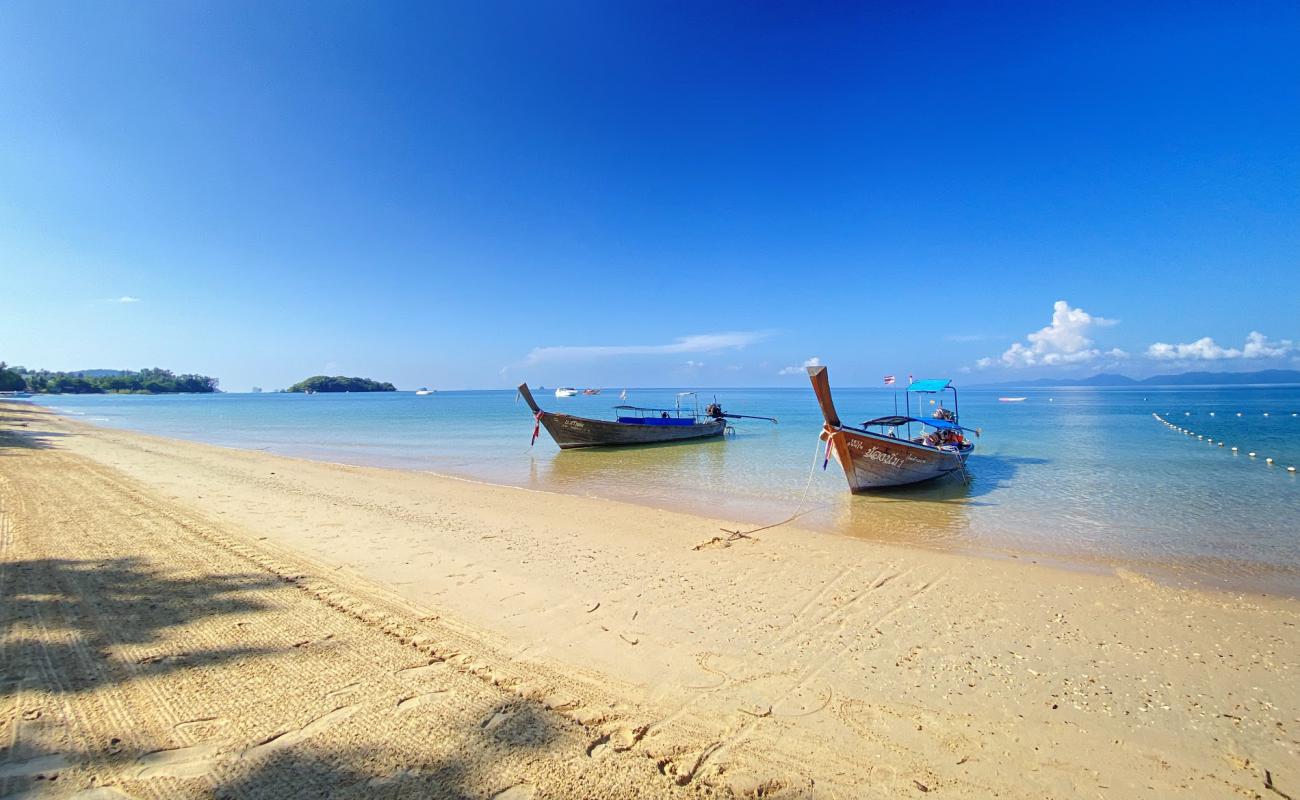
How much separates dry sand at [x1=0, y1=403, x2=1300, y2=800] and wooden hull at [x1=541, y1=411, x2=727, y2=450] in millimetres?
16355

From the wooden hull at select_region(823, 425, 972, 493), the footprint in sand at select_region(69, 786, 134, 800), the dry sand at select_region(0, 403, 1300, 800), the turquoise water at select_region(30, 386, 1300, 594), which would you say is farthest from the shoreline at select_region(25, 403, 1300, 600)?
the footprint in sand at select_region(69, 786, 134, 800)

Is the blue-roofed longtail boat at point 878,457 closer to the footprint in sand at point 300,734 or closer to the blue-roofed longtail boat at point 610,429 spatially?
the footprint in sand at point 300,734

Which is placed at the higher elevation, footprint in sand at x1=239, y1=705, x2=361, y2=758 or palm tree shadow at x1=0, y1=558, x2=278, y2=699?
palm tree shadow at x1=0, y1=558, x2=278, y2=699

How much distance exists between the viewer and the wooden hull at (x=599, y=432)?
2392cm

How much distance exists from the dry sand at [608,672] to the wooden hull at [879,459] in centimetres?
517

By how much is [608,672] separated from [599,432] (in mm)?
20781

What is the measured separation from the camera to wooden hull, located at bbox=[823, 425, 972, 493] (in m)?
12.5

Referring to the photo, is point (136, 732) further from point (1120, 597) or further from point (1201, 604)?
point (1201, 604)

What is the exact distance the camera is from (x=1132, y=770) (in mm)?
3029

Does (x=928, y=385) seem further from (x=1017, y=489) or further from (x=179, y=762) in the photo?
(x=179, y=762)

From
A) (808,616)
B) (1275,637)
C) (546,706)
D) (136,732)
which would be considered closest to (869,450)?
(1275,637)

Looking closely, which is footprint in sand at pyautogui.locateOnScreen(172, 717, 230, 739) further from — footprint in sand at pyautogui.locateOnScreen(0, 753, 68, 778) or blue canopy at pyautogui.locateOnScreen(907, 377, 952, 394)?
blue canopy at pyautogui.locateOnScreen(907, 377, 952, 394)

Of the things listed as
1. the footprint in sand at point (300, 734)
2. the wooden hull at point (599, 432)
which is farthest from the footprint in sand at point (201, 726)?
the wooden hull at point (599, 432)

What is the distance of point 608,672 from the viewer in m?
3.86
